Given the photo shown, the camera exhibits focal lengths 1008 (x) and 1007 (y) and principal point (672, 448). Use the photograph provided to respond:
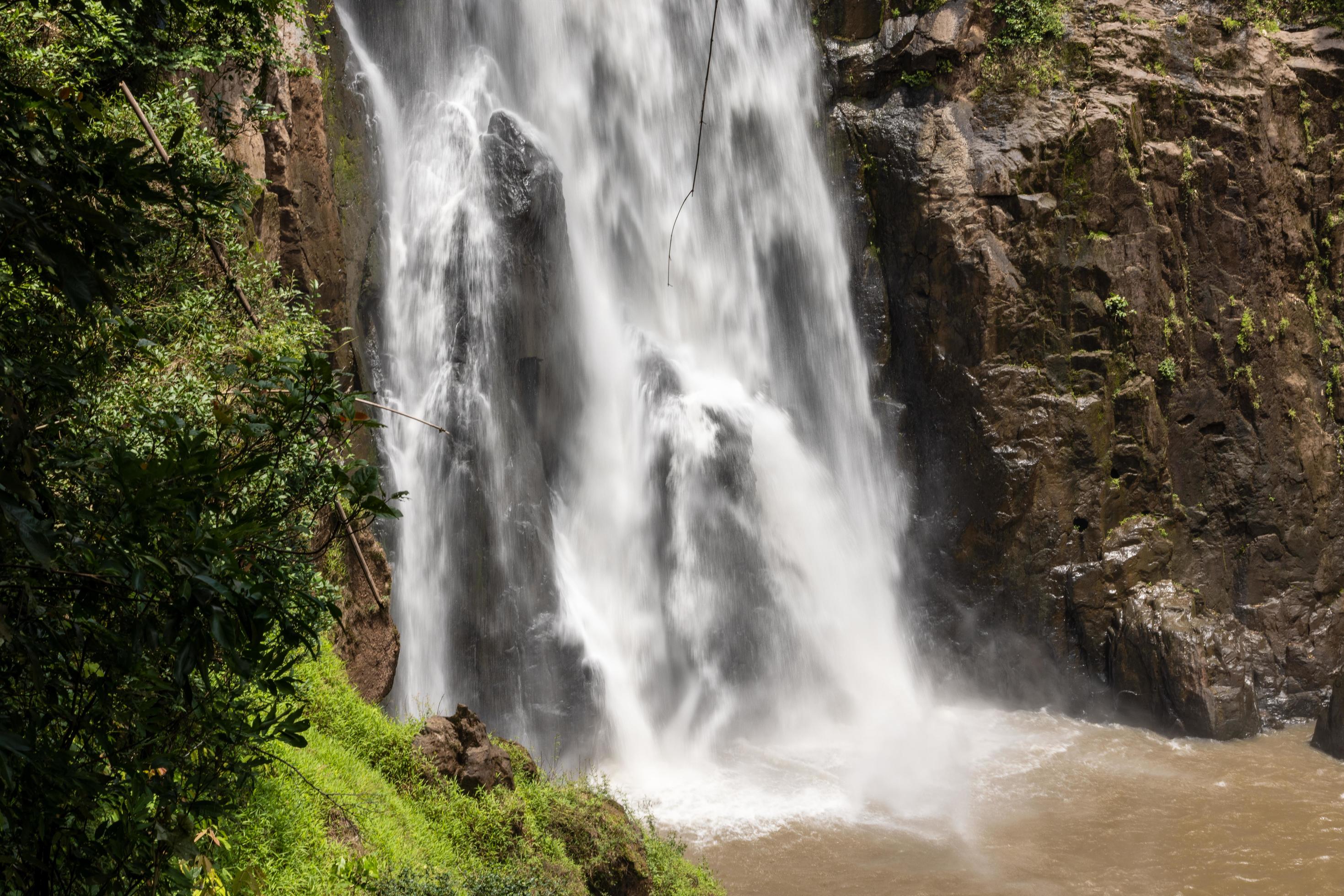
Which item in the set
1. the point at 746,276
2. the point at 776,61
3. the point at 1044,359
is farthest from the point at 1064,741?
the point at 776,61

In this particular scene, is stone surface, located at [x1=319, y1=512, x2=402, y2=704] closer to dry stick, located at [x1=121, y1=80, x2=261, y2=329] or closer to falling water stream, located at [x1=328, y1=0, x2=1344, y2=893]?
falling water stream, located at [x1=328, y1=0, x2=1344, y2=893]

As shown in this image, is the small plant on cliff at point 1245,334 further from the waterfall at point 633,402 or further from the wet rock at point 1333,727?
the waterfall at point 633,402

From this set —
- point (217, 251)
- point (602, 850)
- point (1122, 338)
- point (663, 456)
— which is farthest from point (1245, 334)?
point (217, 251)

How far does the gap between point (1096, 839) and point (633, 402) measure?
795 cm

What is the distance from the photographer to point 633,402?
47.5ft

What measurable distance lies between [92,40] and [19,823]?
16.9 feet

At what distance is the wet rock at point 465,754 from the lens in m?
7.23

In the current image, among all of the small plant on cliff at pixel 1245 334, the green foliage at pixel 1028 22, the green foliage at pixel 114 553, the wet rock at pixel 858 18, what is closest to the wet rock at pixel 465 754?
the green foliage at pixel 114 553

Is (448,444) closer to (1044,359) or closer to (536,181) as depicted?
(536,181)

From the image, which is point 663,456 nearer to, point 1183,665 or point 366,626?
point 366,626

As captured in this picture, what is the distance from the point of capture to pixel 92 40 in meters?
5.73

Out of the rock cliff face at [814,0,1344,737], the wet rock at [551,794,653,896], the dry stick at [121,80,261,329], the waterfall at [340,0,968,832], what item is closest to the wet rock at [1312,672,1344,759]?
the rock cliff face at [814,0,1344,737]

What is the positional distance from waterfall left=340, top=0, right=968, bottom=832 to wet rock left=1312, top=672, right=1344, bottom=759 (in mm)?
5244

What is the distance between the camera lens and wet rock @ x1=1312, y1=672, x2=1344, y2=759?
43.3 ft
